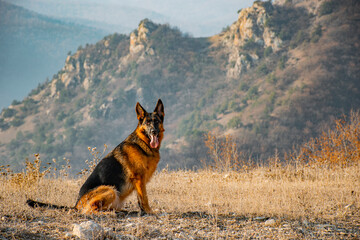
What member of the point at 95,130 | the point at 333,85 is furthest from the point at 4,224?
the point at 95,130

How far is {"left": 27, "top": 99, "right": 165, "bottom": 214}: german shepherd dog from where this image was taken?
5.27m

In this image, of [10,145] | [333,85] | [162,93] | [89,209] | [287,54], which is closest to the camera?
[89,209]

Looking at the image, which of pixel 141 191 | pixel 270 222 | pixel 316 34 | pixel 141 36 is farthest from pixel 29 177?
pixel 141 36

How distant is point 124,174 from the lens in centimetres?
548

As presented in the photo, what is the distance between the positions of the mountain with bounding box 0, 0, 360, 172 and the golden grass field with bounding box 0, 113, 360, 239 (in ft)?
228

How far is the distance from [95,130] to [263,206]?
132673mm

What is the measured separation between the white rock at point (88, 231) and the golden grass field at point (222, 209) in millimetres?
144

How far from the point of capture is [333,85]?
316ft

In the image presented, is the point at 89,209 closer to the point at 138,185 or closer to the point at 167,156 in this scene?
the point at 138,185

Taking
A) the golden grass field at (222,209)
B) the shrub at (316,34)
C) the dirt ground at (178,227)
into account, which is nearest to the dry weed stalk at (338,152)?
the golden grass field at (222,209)

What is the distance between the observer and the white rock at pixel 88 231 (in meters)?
4.07

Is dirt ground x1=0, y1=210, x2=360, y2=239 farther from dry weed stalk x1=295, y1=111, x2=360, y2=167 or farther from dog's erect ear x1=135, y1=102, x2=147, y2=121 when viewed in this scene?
dry weed stalk x1=295, y1=111, x2=360, y2=167

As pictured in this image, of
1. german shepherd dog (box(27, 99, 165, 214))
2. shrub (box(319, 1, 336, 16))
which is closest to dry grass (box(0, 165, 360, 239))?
german shepherd dog (box(27, 99, 165, 214))

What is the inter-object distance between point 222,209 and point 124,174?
6.49 feet
